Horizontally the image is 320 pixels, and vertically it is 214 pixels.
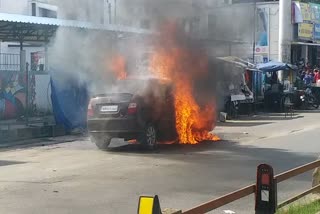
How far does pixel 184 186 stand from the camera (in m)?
7.79

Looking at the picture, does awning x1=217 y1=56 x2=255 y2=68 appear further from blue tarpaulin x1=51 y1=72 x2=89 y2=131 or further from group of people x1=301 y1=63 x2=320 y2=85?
group of people x1=301 y1=63 x2=320 y2=85

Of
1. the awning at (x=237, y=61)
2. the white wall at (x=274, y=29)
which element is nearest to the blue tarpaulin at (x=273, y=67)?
the awning at (x=237, y=61)

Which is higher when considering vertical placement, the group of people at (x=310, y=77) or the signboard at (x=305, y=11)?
the signboard at (x=305, y=11)

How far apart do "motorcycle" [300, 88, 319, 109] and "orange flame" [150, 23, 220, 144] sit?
12982mm

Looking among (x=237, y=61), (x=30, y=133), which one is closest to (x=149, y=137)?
(x=30, y=133)

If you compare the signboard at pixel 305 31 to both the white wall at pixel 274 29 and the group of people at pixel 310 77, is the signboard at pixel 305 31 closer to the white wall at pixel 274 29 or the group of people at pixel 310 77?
the white wall at pixel 274 29

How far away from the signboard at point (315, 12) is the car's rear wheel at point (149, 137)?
24.9 metres

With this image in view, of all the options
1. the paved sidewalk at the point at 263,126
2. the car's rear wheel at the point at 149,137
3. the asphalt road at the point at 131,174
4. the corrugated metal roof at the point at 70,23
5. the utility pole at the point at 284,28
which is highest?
the utility pole at the point at 284,28

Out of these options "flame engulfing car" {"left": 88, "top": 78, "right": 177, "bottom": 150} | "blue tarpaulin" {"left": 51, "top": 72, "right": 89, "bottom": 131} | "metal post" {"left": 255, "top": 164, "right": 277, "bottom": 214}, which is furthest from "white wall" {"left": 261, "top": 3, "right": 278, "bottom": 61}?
"metal post" {"left": 255, "top": 164, "right": 277, "bottom": 214}

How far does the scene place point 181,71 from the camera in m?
13.0

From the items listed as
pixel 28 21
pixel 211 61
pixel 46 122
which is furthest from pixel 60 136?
pixel 211 61

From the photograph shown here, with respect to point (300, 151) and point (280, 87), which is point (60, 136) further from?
point (280, 87)

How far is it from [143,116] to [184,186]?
154 inches

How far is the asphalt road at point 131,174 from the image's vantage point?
22.2ft
